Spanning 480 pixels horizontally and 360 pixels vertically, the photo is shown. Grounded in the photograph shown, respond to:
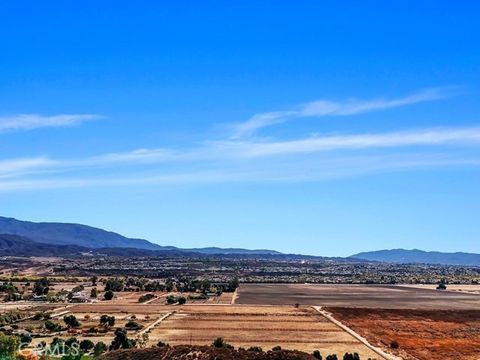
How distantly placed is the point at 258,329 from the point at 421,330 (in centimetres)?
1923

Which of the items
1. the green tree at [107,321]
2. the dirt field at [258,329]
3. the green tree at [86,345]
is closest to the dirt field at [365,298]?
the dirt field at [258,329]

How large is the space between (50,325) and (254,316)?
2782 cm

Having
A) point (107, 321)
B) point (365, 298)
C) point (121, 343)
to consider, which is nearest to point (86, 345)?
point (121, 343)

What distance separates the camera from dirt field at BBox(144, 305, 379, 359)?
66.7 m

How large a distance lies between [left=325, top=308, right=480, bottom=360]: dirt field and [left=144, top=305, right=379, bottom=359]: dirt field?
364 centimetres

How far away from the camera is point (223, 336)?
7150 centimetres

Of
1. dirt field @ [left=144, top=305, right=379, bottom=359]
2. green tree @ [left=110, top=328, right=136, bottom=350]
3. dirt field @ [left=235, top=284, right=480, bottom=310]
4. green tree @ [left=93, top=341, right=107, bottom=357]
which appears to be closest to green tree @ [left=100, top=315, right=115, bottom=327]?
dirt field @ [left=144, top=305, right=379, bottom=359]

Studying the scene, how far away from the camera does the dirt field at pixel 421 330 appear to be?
214 ft

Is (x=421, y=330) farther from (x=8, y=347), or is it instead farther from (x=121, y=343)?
(x=8, y=347)

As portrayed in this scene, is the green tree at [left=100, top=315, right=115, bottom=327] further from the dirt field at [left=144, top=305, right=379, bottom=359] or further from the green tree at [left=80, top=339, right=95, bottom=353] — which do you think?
the green tree at [left=80, top=339, right=95, bottom=353]

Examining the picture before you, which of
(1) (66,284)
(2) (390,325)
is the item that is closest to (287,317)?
(2) (390,325)

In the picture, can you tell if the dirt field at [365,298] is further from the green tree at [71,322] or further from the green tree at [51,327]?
the green tree at [51,327]

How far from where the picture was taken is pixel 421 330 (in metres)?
81.4

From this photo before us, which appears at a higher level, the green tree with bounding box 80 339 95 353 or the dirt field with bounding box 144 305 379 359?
the dirt field with bounding box 144 305 379 359
